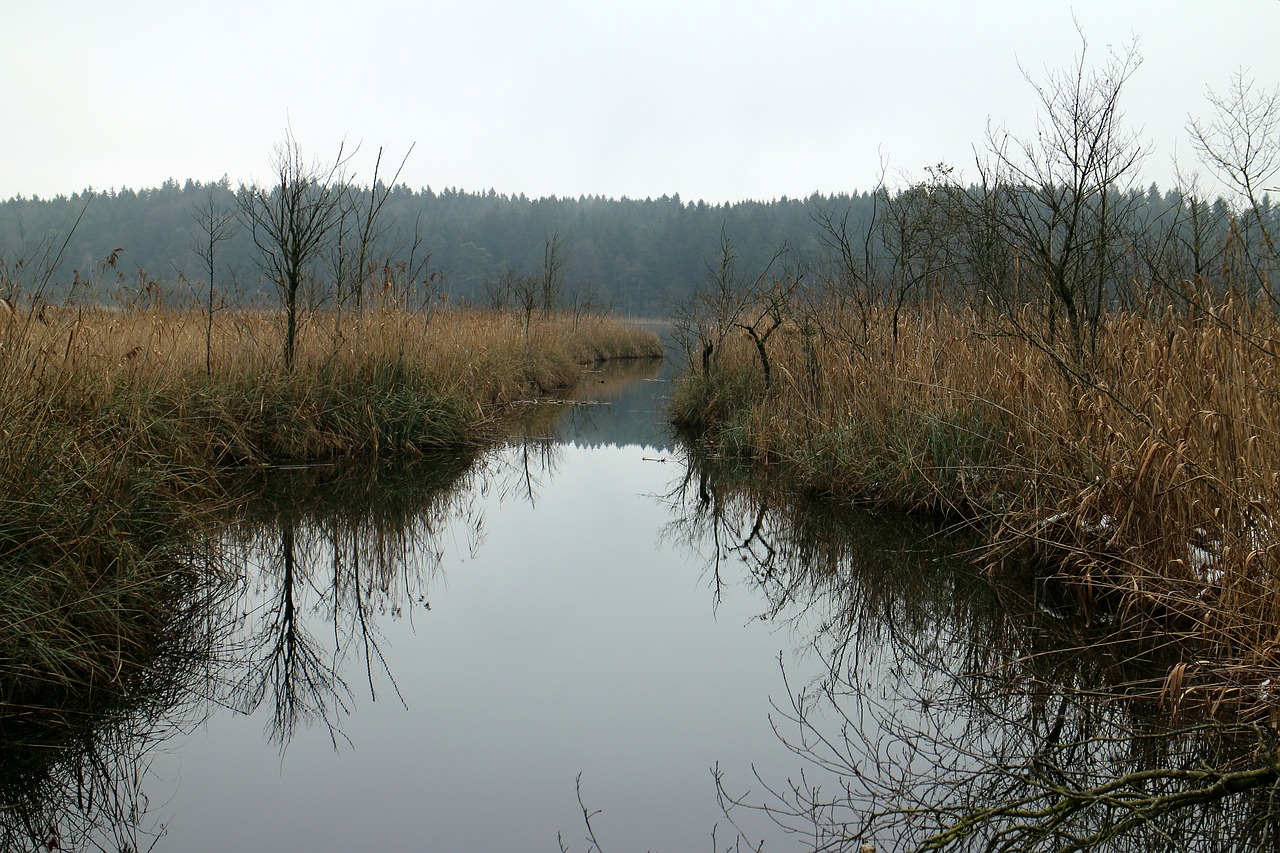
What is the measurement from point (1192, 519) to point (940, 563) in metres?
→ 1.55

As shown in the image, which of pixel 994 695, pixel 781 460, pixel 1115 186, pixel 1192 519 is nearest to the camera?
pixel 994 695

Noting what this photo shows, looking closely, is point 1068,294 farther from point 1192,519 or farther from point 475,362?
point 475,362

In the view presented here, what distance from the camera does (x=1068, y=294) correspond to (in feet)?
15.2

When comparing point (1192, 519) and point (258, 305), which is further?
point (258, 305)

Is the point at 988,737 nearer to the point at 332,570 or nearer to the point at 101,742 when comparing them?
the point at 101,742

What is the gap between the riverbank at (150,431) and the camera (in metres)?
3.01

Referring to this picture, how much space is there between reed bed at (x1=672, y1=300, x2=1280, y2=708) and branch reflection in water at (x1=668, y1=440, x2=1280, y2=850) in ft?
0.57

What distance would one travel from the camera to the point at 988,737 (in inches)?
110

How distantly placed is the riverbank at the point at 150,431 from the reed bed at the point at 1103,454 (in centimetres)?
331

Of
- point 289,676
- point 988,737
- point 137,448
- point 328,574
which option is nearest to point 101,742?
point 289,676

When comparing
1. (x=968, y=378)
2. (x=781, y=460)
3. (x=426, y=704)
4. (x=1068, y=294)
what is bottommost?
(x=426, y=704)

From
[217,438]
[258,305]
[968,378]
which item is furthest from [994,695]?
[258,305]

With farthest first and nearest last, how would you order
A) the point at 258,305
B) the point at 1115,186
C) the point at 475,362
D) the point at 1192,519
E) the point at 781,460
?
the point at 475,362 < the point at 258,305 < the point at 781,460 < the point at 1115,186 < the point at 1192,519

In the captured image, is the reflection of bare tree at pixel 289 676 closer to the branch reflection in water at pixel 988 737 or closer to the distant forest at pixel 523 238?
the branch reflection in water at pixel 988 737
